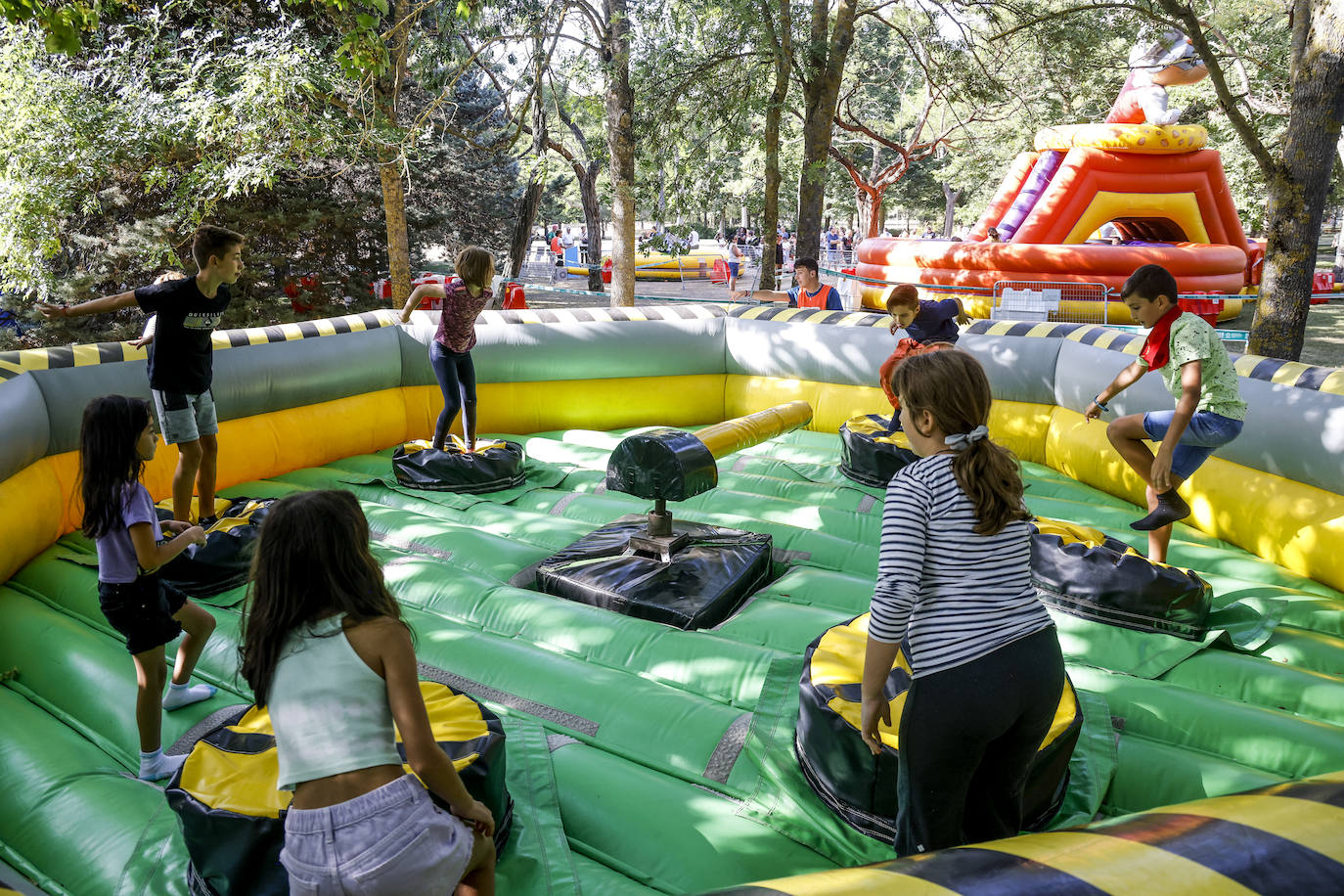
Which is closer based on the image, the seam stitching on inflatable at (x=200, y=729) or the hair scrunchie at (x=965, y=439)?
the hair scrunchie at (x=965, y=439)

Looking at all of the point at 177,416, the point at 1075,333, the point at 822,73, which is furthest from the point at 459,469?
the point at 822,73

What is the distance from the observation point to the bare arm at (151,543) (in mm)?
2475

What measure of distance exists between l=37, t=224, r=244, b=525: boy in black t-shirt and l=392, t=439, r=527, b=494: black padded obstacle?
1199 mm

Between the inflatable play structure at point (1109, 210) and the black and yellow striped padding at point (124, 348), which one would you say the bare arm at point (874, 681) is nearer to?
the black and yellow striped padding at point (124, 348)

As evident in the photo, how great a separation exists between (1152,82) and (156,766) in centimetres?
1380

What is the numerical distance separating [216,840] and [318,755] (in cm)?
73

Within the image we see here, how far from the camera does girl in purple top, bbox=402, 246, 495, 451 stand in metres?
4.89

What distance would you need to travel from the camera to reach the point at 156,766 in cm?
256

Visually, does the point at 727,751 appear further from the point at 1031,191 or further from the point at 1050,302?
the point at 1031,191

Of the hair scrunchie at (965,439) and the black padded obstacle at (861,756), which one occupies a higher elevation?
the hair scrunchie at (965,439)

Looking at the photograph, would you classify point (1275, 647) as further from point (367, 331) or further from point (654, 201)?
point (654, 201)

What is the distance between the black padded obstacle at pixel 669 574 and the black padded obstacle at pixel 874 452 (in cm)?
116

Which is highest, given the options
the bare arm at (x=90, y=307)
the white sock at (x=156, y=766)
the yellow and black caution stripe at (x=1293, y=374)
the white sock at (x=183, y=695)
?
the bare arm at (x=90, y=307)

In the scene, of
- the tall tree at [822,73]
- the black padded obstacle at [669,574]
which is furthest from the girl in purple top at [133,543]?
the tall tree at [822,73]
